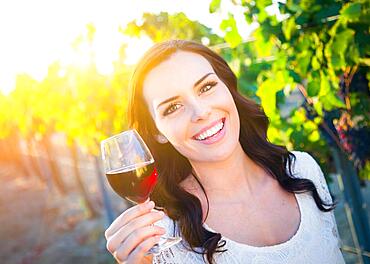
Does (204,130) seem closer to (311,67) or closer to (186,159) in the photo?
(186,159)

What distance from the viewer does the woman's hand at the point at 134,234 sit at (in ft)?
4.37

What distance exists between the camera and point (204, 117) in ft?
5.60

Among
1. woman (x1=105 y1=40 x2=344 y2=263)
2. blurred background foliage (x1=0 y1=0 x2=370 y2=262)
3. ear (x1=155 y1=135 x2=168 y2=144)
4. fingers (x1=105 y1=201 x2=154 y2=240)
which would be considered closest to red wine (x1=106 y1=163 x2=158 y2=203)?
fingers (x1=105 y1=201 x2=154 y2=240)

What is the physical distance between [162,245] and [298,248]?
57 cm

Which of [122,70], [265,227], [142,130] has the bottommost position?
[265,227]

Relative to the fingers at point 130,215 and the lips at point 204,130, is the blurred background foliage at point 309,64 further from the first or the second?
the fingers at point 130,215

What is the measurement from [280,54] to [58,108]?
703 cm

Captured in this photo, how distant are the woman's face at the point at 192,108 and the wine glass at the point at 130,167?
0.23 m

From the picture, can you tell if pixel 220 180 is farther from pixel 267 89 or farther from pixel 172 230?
pixel 267 89

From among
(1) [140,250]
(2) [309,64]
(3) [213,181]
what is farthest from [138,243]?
(2) [309,64]

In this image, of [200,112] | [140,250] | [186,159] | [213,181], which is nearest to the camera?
[140,250]

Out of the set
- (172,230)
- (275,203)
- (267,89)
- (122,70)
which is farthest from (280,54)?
(122,70)

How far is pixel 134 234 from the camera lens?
1345 millimetres

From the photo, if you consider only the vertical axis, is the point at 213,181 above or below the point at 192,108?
below
